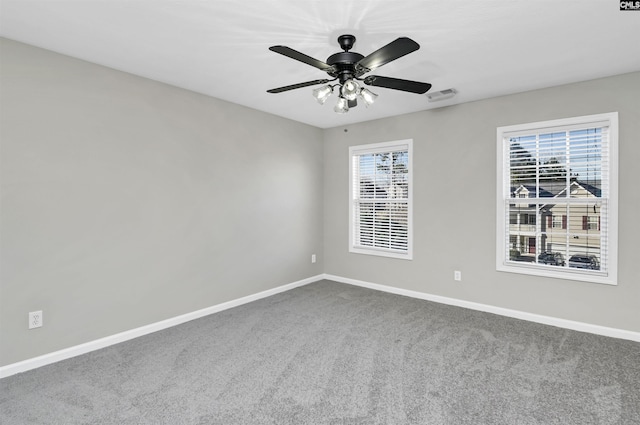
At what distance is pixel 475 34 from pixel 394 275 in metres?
3.11

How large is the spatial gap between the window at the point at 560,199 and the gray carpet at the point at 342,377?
0.71 meters

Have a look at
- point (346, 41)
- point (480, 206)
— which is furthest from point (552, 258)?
point (346, 41)

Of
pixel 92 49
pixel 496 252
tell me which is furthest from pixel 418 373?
pixel 92 49

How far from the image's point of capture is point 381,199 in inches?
188

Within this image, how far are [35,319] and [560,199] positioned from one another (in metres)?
4.93

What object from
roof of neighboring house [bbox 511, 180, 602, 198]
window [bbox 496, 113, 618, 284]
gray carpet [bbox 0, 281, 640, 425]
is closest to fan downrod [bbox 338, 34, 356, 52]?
window [bbox 496, 113, 618, 284]

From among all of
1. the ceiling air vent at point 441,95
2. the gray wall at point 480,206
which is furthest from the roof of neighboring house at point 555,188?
the ceiling air vent at point 441,95

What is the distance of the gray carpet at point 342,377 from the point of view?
198 cm

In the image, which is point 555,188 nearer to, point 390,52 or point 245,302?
point 390,52

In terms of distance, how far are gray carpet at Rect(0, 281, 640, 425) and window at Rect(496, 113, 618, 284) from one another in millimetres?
710

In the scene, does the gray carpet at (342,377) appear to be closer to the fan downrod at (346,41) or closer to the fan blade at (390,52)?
the fan blade at (390,52)

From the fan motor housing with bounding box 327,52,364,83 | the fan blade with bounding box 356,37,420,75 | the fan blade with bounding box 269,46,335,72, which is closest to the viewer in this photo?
the fan blade with bounding box 356,37,420,75

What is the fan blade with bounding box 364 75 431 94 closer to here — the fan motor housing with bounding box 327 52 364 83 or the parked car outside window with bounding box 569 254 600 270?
the fan motor housing with bounding box 327 52 364 83

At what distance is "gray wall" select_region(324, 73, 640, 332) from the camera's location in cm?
301
